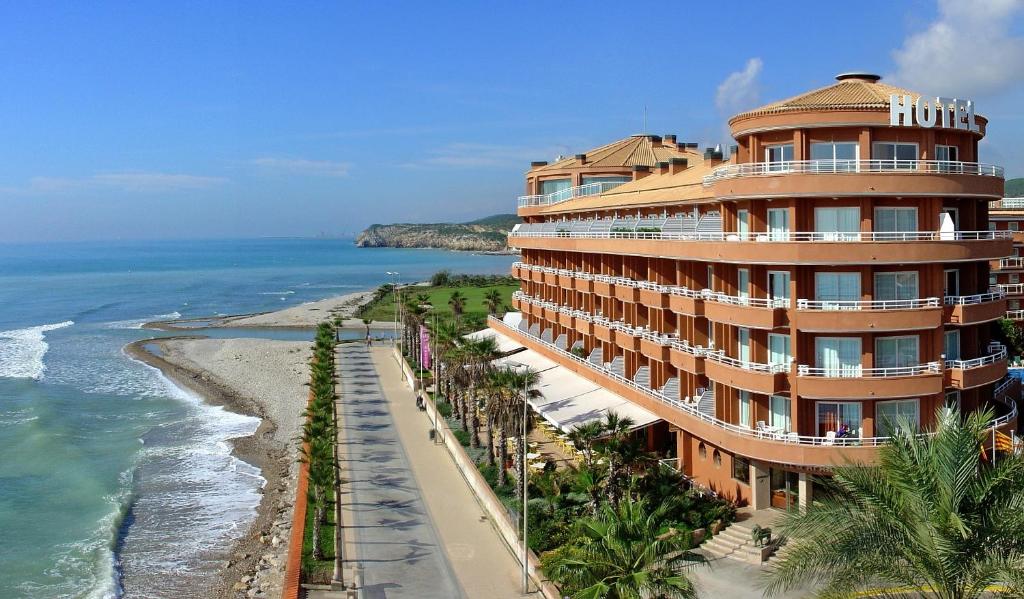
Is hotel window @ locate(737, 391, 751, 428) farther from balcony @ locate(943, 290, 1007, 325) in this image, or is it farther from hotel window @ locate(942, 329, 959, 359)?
balcony @ locate(943, 290, 1007, 325)

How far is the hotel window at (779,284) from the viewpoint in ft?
→ 117

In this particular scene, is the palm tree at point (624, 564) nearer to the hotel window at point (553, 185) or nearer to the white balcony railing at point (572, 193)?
the white balcony railing at point (572, 193)

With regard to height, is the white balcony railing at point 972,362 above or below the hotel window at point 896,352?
below

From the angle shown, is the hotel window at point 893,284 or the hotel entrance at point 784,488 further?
the hotel entrance at point 784,488

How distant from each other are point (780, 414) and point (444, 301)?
100483 millimetres

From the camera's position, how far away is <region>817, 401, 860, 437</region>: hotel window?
34781 mm

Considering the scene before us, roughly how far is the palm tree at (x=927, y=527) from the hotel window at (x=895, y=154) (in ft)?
57.6

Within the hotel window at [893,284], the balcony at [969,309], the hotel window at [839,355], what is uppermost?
the hotel window at [893,284]

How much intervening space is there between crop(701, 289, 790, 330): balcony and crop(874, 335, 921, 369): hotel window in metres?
3.70

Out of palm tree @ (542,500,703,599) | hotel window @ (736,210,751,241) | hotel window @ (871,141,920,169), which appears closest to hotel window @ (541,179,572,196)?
hotel window @ (736,210,751,241)

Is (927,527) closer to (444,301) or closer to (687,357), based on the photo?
(687,357)

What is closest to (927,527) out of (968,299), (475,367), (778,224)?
(778,224)

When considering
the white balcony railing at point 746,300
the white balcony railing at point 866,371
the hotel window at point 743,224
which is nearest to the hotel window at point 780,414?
the white balcony railing at point 866,371

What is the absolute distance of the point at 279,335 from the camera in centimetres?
12750
